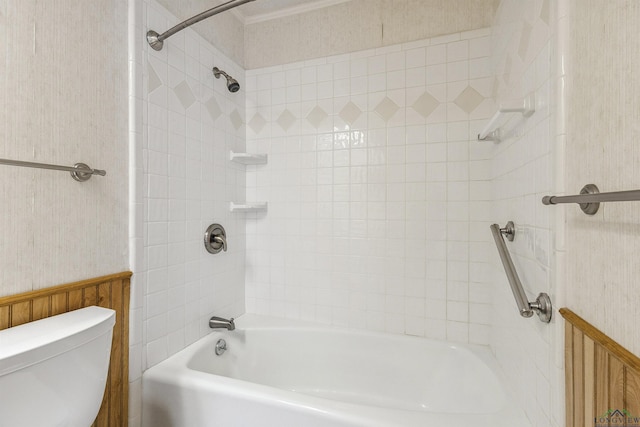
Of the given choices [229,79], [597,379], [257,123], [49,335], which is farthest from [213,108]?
[597,379]

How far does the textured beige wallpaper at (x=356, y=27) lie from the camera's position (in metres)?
1.63

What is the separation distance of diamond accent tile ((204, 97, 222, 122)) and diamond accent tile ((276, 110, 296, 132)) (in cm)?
38

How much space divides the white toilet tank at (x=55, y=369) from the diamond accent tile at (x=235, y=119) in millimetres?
1301

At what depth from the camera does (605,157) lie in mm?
653

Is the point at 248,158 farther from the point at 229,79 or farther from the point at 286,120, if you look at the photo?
the point at 229,79

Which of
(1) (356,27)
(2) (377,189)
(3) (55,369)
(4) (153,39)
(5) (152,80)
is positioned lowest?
(3) (55,369)

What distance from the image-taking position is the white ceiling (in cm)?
188

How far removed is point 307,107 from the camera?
6.31 feet

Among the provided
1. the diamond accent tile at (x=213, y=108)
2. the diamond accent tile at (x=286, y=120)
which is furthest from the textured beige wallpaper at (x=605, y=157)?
the diamond accent tile at (x=213, y=108)

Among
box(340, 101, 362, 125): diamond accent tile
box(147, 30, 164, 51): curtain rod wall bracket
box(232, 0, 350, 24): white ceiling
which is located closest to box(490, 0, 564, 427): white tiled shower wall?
box(340, 101, 362, 125): diamond accent tile

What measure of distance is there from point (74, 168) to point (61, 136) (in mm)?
125

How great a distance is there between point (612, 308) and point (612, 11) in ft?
2.02

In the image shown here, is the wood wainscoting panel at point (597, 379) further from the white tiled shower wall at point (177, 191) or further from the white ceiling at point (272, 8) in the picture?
the white ceiling at point (272, 8)

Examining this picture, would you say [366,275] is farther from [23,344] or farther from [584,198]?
[23,344]
